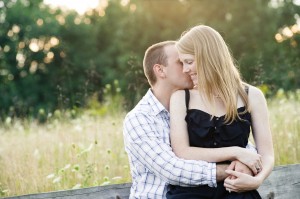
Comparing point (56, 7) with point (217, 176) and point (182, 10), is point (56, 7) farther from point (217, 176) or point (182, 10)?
point (217, 176)

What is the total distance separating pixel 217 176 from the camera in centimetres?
339

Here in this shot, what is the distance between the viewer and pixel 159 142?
3.48 m

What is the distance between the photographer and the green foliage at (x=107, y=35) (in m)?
24.5

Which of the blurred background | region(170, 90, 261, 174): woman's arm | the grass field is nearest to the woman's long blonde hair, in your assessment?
region(170, 90, 261, 174): woman's arm

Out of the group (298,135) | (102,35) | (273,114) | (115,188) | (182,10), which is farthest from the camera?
(102,35)

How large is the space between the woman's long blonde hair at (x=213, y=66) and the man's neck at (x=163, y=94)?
0.35 meters

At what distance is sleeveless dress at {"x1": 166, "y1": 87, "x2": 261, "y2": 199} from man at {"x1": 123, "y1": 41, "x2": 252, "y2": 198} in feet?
0.19

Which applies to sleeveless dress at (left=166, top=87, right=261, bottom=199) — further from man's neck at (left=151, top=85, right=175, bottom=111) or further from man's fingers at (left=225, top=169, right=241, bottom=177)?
man's neck at (left=151, top=85, right=175, bottom=111)

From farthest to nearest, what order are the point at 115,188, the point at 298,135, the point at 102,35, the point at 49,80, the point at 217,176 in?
the point at 102,35 → the point at 49,80 → the point at 298,135 → the point at 115,188 → the point at 217,176

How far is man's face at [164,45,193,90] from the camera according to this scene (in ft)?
12.5

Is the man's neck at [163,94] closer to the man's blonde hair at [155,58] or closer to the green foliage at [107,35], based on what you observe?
the man's blonde hair at [155,58]

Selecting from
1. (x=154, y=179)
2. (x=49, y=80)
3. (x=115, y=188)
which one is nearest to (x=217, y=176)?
(x=154, y=179)

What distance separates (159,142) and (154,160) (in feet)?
0.40

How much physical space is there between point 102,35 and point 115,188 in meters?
29.4
